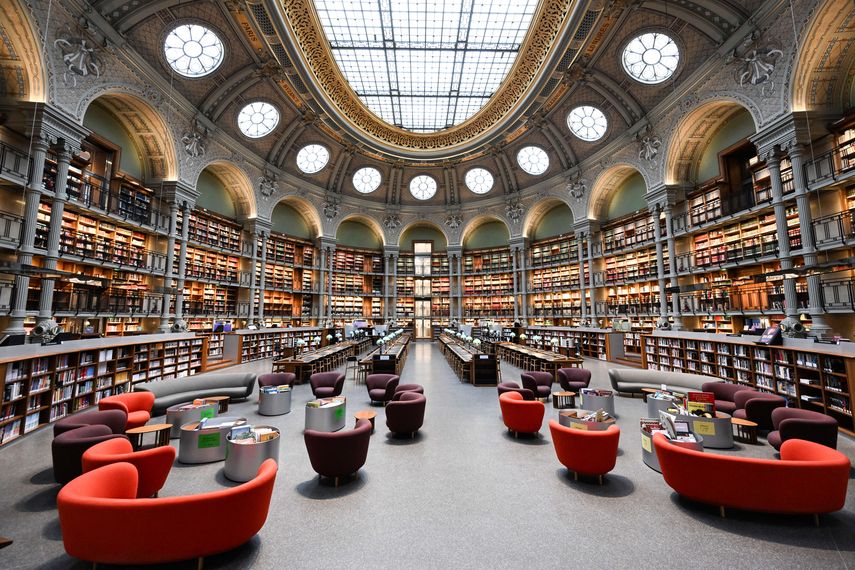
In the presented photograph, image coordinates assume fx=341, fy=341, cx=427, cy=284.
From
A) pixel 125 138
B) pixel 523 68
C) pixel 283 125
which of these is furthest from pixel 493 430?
pixel 283 125

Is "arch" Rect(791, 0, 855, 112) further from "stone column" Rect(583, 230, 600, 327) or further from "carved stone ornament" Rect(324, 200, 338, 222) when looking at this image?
"carved stone ornament" Rect(324, 200, 338, 222)

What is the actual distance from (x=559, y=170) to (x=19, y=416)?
22691 mm

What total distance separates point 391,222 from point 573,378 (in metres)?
19.7

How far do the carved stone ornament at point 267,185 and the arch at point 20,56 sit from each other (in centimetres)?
977

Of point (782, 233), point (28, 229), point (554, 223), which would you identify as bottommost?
point (28, 229)

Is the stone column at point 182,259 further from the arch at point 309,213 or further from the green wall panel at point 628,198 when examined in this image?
the green wall panel at point 628,198

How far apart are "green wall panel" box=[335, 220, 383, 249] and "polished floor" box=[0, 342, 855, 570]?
69.3 feet

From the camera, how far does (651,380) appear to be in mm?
7645

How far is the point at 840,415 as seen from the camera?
5727mm

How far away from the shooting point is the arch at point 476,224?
25.0 m

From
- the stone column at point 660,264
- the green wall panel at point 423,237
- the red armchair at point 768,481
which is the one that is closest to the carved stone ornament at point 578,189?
the stone column at point 660,264

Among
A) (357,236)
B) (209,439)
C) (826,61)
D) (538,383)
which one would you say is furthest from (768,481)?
(357,236)

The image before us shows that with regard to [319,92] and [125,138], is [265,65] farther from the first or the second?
[125,138]

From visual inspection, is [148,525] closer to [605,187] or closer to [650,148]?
[650,148]
